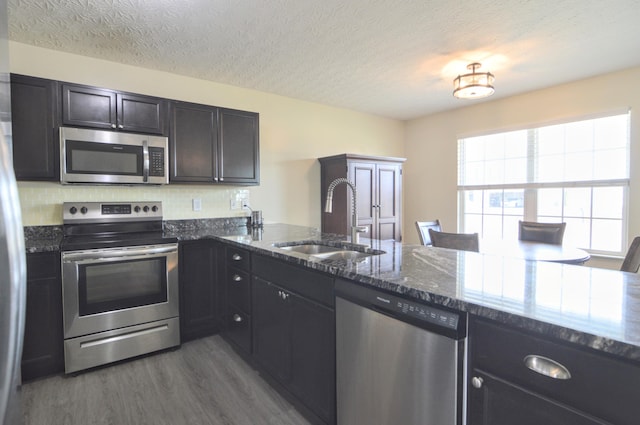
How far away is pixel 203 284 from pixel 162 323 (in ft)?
1.41

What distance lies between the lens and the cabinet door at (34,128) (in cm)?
227

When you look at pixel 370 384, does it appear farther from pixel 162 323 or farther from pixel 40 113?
pixel 40 113

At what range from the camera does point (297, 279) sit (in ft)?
5.75

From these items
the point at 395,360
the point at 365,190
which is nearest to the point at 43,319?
the point at 395,360

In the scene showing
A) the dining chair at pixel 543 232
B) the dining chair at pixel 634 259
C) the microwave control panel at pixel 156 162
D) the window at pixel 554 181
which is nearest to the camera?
the dining chair at pixel 634 259

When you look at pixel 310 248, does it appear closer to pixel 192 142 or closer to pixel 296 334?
pixel 296 334

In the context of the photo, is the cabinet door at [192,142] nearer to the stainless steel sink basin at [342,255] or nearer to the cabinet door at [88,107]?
the cabinet door at [88,107]

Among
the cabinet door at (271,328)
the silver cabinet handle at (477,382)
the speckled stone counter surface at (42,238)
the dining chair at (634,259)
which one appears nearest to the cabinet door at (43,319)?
the speckled stone counter surface at (42,238)

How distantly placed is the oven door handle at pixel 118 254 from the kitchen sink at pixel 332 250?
99 centimetres

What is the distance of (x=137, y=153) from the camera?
269 cm

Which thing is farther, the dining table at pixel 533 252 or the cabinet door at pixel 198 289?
the cabinet door at pixel 198 289

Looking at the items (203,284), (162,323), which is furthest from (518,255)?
(162,323)

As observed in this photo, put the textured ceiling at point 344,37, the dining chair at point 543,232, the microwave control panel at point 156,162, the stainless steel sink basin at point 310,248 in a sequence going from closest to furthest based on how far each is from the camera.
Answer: the textured ceiling at point 344,37, the stainless steel sink basin at point 310,248, the microwave control panel at point 156,162, the dining chair at point 543,232

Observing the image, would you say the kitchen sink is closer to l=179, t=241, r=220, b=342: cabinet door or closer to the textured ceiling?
l=179, t=241, r=220, b=342: cabinet door
